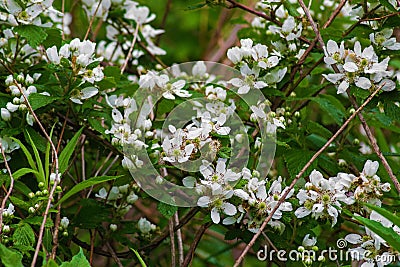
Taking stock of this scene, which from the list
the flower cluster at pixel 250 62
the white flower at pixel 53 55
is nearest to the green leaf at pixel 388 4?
the flower cluster at pixel 250 62

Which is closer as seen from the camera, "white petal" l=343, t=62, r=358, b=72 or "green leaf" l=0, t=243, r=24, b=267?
"green leaf" l=0, t=243, r=24, b=267

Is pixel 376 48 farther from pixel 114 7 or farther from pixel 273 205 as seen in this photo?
pixel 114 7

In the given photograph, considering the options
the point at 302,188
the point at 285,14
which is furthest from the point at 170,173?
the point at 285,14

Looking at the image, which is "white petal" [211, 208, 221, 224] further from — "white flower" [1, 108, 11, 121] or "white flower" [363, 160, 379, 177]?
"white flower" [1, 108, 11, 121]

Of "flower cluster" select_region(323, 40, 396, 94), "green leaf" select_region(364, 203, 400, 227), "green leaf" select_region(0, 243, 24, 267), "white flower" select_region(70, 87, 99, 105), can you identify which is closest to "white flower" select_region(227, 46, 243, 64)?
"flower cluster" select_region(323, 40, 396, 94)

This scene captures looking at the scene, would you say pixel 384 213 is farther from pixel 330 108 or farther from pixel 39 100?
pixel 39 100

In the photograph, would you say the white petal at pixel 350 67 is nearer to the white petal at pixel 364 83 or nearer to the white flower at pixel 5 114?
the white petal at pixel 364 83

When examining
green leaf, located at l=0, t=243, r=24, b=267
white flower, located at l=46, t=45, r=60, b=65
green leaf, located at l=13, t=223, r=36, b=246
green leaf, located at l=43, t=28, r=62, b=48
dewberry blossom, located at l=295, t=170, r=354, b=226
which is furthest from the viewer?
green leaf, located at l=43, t=28, r=62, b=48
